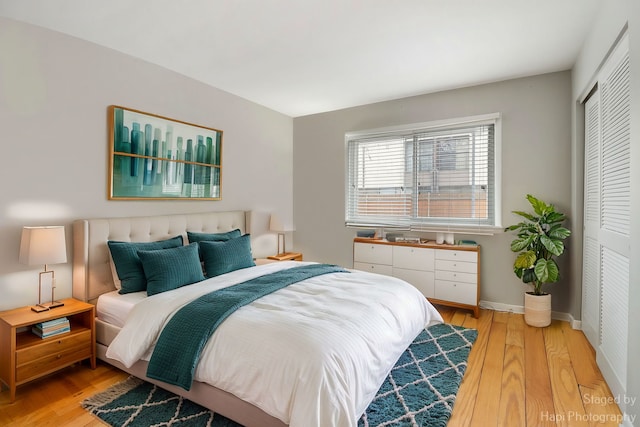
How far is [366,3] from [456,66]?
58.2 inches

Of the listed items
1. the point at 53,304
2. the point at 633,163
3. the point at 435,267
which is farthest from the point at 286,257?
the point at 633,163

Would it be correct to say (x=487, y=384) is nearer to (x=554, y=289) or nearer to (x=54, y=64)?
(x=554, y=289)

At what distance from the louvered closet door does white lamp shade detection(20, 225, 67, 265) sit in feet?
12.2

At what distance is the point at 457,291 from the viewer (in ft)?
12.1

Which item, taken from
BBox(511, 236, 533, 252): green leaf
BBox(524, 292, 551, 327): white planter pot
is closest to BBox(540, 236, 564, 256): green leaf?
BBox(511, 236, 533, 252): green leaf

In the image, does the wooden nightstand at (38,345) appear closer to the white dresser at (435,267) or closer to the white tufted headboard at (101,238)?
the white tufted headboard at (101,238)

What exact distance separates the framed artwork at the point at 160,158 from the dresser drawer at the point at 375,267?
6.63 feet

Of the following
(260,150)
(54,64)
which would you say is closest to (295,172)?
(260,150)

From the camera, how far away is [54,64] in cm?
256

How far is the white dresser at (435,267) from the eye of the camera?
3.61m

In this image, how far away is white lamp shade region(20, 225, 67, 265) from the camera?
2229 millimetres

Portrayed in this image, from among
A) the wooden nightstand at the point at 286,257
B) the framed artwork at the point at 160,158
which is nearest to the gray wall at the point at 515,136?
the wooden nightstand at the point at 286,257

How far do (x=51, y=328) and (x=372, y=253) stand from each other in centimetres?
327

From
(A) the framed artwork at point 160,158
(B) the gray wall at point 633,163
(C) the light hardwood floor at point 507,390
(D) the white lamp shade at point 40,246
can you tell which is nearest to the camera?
(B) the gray wall at point 633,163
